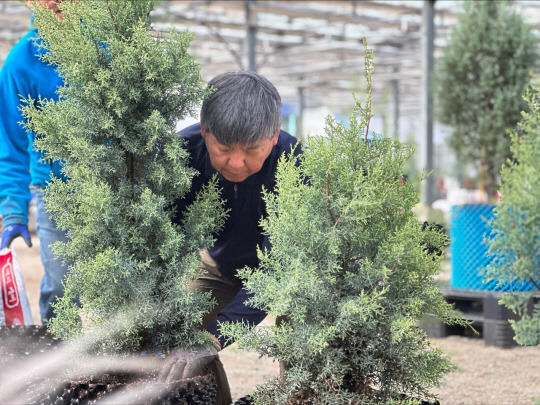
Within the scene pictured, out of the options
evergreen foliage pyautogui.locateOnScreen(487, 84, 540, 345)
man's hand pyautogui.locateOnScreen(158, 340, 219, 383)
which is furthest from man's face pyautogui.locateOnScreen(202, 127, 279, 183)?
evergreen foliage pyautogui.locateOnScreen(487, 84, 540, 345)

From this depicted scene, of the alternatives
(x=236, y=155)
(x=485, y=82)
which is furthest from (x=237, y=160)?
(x=485, y=82)

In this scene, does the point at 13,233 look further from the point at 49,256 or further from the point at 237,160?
the point at 237,160

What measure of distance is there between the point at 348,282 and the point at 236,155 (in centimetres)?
60

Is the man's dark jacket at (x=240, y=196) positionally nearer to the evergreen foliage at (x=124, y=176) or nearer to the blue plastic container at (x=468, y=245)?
the evergreen foliage at (x=124, y=176)

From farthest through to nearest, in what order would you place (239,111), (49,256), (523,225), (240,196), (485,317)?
(485,317)
(49,256)
(240,196)
(239,111)
(523,225)

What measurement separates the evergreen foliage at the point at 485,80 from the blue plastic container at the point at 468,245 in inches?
35.1

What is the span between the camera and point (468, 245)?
4.64m

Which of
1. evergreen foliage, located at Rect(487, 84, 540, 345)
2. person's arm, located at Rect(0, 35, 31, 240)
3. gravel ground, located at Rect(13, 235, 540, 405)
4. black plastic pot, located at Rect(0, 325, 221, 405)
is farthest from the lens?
gravel ground, located at Rect(13, 235, 540, 405)

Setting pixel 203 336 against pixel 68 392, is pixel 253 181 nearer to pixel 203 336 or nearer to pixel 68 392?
pixel 203 336

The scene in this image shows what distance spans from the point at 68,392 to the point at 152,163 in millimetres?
663

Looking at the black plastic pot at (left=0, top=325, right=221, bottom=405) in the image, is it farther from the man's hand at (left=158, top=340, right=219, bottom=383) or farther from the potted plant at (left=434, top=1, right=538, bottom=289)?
the potted plant at (left=434, top=1, right=538, bottom=289)

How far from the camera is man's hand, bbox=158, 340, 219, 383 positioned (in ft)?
6.02

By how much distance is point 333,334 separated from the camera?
161 cm

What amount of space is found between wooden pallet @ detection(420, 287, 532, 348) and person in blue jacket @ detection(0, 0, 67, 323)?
250 centimetres
